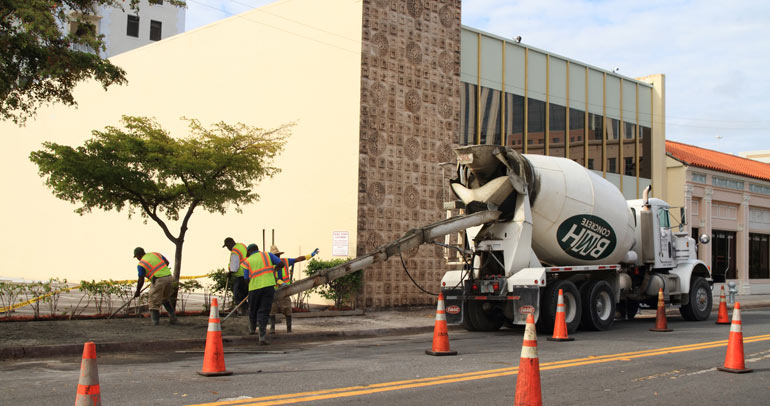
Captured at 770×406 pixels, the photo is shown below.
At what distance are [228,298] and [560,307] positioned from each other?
816cm

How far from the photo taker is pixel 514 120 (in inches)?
927

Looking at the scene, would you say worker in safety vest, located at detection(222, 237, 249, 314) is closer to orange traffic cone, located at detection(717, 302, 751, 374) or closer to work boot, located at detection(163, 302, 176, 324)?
work boot, located at detection(163, 302, 176, 324)

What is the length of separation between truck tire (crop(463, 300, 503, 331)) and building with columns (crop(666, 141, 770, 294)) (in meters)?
17.7

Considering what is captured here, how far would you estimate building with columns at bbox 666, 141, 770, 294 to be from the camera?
101 feet

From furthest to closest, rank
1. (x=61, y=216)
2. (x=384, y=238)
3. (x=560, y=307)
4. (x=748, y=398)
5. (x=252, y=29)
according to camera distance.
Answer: (x=61, y=216), (x=252, y=29), (x=384, y=238), (x=560, y=307), (x=748, y=398)

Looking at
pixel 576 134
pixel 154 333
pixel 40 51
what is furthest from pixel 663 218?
pixel 40 51

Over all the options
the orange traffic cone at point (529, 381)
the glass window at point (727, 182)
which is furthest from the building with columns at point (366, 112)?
the orange traffic cone at point (529, 381)

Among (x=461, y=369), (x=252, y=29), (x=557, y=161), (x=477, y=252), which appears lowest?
(x=461, y=369)

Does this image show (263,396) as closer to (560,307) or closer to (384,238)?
(560,307)

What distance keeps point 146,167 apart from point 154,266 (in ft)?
11.0

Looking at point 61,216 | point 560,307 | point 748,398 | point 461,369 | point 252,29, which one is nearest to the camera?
point 748,398

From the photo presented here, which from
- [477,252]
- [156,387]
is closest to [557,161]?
[477,252]

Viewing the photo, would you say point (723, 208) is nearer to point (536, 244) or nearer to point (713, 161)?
point (713, 161)

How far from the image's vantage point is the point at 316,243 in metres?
20.4
